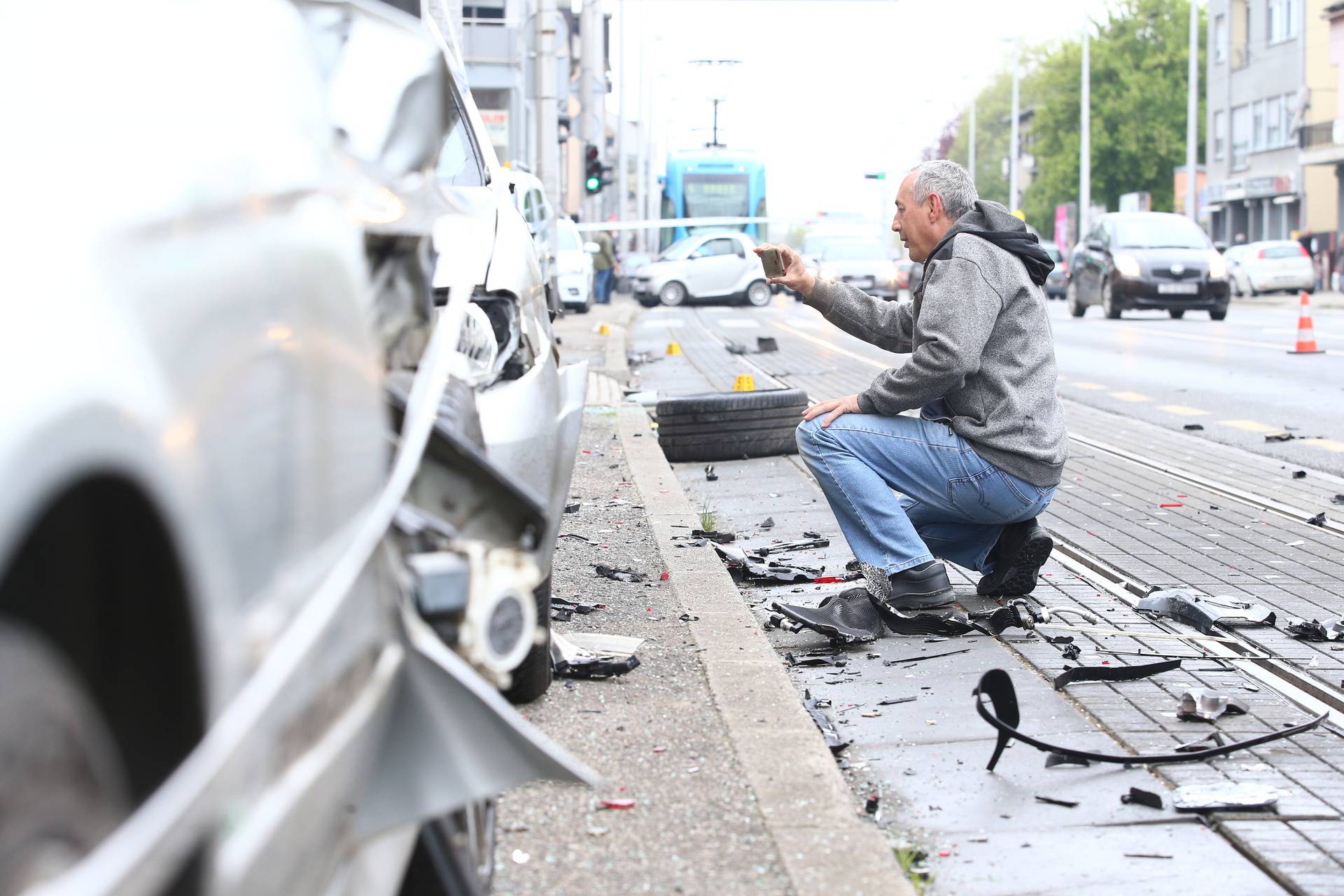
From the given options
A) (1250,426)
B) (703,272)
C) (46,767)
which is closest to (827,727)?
(46,767)

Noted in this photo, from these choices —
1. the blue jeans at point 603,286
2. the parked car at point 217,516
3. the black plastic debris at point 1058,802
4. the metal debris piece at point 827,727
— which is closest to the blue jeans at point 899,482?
the metal debris piece at point 827,727

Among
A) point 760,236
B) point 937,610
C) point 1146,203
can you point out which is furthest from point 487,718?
point 1146,203

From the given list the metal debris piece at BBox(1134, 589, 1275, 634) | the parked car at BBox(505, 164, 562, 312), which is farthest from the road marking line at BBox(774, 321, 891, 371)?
the metal debris piece at BBox(1134, 589, 1275, 634)

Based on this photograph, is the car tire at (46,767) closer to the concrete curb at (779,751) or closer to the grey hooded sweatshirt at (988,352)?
the concrete curb at (779,751)

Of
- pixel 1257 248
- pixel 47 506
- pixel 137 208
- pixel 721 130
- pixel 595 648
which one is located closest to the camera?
pixel 47 506

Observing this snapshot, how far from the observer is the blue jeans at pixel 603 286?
43.5 meters

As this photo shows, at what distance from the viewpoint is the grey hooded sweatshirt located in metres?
5.14

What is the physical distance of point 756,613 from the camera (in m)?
5.65

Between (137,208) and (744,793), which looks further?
(744,793)

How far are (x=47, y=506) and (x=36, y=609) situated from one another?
85 mm

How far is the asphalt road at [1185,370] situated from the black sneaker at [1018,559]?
182 inches

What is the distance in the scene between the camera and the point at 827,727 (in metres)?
4.28

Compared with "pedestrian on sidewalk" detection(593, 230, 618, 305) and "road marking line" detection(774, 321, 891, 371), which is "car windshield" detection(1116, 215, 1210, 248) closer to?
"road marking line" detection(774, 321, 891, 371)

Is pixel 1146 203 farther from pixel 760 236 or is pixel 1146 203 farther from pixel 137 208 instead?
pixel 137 208
